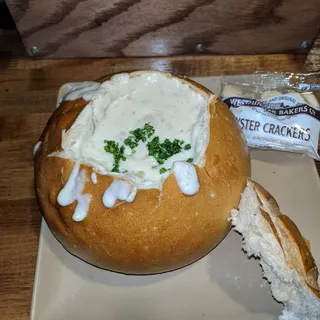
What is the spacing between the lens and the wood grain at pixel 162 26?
1.62 m

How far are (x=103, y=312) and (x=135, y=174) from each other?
364 mm

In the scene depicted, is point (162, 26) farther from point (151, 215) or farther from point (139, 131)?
point (151, 215)

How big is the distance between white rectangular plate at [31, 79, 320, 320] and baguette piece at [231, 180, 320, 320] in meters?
0.07

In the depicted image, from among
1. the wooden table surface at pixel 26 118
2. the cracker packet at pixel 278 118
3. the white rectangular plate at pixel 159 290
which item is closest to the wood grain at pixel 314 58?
the wooden table surface at pixel 26 118

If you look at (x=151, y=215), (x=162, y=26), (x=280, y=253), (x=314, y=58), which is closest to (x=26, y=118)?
(x=162, y=26)

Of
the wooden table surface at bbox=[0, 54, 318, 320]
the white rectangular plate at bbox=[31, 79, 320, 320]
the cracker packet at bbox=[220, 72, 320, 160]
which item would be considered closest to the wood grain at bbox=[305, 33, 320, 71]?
the wooden table surface at bbox=[0, 54, 318, 320]

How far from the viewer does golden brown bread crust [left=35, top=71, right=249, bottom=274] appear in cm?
112

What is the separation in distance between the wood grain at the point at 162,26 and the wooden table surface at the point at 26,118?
4 cm

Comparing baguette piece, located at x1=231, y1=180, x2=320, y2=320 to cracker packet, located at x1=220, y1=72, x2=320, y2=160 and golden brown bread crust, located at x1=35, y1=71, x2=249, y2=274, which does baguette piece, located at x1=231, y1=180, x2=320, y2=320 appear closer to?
golden brown bread crust, located at x1=35, y1=71, x2=249, y2=274

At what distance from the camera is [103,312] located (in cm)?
124

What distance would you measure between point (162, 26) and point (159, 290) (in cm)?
91

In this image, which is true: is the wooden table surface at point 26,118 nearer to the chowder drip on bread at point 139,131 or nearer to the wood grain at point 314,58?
the wood grain at point 314,58

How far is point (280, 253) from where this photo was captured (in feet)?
3.77

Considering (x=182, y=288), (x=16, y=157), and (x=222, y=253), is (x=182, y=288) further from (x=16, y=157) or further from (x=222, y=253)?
(x=16, y=157)
